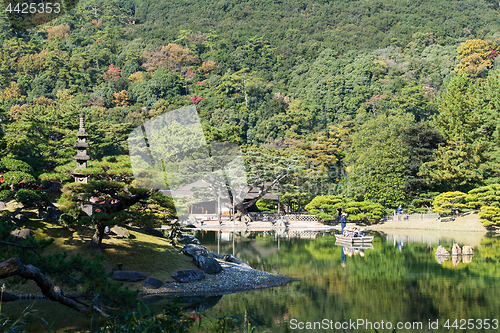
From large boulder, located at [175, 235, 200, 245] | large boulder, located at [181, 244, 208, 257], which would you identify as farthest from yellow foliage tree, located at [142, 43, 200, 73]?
Answer: large boulder, located at [181, 244, 208, 257]

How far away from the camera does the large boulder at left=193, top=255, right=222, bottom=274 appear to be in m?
11.8

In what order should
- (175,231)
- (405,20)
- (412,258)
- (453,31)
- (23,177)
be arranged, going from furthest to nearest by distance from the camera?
1. (405,20)
2. (453,31)
3. (412,258)
4. (175,231)
5. (23,177)

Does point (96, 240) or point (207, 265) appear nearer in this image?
Result: point (96, 240)

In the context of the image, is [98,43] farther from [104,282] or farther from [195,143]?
[104,282]

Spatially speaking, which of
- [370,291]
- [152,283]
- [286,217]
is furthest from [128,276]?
[286,217]

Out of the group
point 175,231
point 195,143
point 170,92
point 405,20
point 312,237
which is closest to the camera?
point 175,231

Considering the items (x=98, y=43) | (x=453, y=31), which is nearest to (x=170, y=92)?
(x=98, y=43)

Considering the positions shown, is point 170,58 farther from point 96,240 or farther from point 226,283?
point 226,283

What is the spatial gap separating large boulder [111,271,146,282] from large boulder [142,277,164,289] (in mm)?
222

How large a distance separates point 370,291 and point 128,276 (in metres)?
5.92

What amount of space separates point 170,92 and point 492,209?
40863 mm

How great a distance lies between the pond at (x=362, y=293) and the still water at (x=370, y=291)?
0.02 m

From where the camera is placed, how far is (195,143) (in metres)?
32.7

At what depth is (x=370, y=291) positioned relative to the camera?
10867 millimetres
